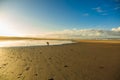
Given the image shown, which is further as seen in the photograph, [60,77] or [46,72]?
[46,72]

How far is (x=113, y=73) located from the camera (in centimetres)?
816

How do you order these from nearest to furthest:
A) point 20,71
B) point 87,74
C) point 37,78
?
point 37,78
point 87,74
point 20,71

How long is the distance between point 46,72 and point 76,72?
1764 mm

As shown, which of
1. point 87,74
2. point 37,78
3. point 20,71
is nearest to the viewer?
point 37,78

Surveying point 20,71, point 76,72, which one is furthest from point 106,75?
point 20,71

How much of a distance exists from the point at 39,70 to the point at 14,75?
5.15 ft

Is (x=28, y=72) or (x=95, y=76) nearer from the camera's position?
(x=95, y=76)

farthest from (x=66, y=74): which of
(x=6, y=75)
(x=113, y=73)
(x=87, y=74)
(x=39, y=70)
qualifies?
(x=6, y=75)

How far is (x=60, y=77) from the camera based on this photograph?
24.7 ft

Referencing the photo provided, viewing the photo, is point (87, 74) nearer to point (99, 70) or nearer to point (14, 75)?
point (99, 70)

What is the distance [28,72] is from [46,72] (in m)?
1.05

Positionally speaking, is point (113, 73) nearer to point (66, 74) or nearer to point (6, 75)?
point (66, 74)

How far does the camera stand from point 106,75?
7.83 metres

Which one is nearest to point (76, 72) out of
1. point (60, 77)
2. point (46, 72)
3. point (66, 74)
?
point (66, 74)
